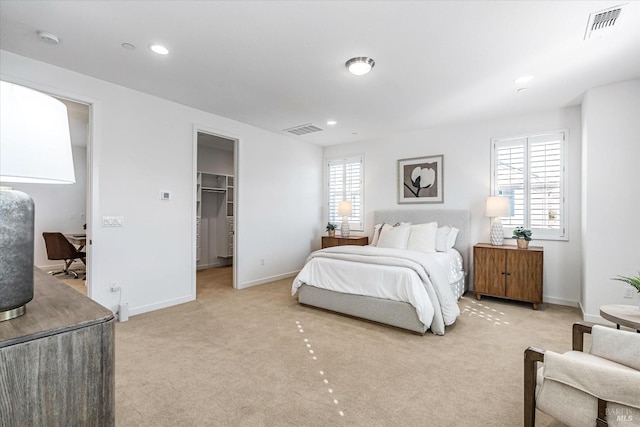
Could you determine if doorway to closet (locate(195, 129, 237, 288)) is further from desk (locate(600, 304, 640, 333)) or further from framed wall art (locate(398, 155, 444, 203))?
desk (locate(600, 304, 640, 333))

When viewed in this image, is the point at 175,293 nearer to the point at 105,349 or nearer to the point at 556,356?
the point at 105,349

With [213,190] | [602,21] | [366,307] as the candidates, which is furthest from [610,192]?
[213,190]

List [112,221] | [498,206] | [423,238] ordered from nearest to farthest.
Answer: [112,221], [498,206], [423,238]

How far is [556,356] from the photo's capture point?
1.36m

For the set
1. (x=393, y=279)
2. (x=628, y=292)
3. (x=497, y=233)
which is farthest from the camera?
(x=497, y=233)

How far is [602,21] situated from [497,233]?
2727mm

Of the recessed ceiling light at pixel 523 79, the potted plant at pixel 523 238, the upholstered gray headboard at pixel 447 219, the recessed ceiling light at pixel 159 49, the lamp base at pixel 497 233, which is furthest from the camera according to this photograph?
the upholstered gray headboard at pixel 447 219

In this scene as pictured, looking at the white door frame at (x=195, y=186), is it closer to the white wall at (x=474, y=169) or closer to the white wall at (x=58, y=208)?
the white wall at (x=474, y=169)

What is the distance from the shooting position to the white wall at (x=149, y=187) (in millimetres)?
3328

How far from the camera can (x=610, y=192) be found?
3426 mm

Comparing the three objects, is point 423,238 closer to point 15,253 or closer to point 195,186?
point 195,186

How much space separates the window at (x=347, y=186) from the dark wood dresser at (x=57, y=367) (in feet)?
17.4

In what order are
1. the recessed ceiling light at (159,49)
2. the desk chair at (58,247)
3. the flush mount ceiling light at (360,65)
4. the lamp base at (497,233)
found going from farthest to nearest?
the desk chair at (58,247) → the lamp base at (497,233) → the flush mount ceiling light at (360,65) → the recessed ceiling light at (159,49)

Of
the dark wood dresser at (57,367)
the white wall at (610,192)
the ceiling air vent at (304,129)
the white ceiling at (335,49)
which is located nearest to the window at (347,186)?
the ceiling air vent at (304,129)
